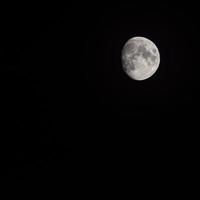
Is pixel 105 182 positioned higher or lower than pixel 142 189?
higher

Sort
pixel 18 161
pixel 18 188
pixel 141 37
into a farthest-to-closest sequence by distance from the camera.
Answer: pixel 141 37
pixel 18 161
pixel 18 188

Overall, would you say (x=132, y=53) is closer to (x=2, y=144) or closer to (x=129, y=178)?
(x=129, y=178)

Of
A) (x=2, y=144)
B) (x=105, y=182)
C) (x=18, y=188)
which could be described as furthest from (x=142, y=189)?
(x=2, y=144)

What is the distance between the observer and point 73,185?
6.08 m

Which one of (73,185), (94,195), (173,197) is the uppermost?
(73,185)

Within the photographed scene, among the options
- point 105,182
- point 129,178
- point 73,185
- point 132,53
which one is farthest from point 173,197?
point 132,53

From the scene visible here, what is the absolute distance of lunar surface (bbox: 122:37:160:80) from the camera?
20.1ft

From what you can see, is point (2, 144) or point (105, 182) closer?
point (2, 144)

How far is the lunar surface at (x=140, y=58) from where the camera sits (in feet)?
20.1

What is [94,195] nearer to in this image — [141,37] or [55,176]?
[55,176]

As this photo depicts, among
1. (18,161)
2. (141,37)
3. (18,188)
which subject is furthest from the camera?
(141,37)

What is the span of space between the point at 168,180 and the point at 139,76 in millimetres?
2402

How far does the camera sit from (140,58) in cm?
612

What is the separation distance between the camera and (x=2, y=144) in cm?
594
